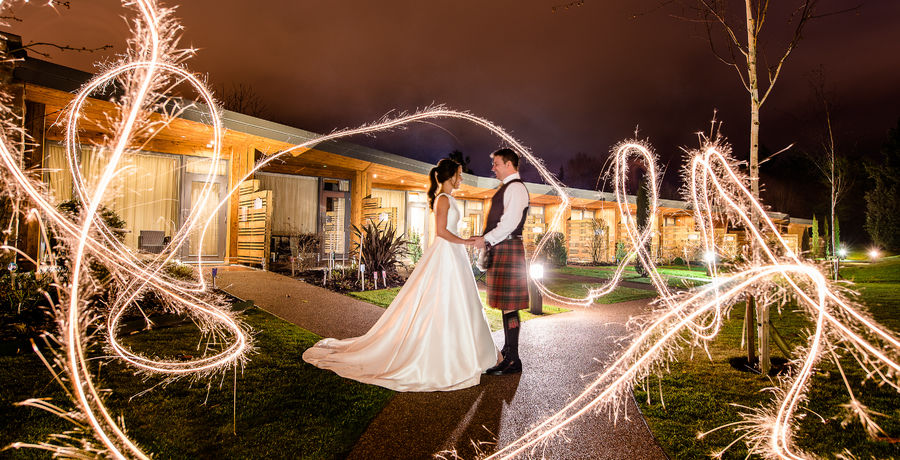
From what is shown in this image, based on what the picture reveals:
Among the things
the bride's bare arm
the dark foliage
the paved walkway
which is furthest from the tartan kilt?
the dark foliage

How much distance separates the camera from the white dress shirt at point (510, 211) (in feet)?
13.6

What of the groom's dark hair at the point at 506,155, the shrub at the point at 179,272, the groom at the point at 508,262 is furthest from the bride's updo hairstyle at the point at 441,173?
the shrub at the point at 179,272

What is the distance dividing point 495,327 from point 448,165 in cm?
320

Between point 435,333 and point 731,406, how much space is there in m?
2.59

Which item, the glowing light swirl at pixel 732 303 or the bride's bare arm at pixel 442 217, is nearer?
the glowing light swirl at pixel 732 303

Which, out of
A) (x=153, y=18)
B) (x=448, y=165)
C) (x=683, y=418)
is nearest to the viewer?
(x=153, y=18)

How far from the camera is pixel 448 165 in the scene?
174 inches

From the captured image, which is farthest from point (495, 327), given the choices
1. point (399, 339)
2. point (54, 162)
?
point (54, 162)

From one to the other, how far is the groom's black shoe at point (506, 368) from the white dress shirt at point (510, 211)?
1.23 m

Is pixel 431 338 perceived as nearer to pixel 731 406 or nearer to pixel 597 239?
pixel 731 406

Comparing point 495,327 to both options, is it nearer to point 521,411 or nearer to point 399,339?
point 399,339

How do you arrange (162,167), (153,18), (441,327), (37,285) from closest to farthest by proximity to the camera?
(153,18) < (441,327) < (37,285) < (162,167)

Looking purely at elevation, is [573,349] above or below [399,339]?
below

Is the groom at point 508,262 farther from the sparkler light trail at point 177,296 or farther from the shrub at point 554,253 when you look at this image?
the shrub at point 554,253
